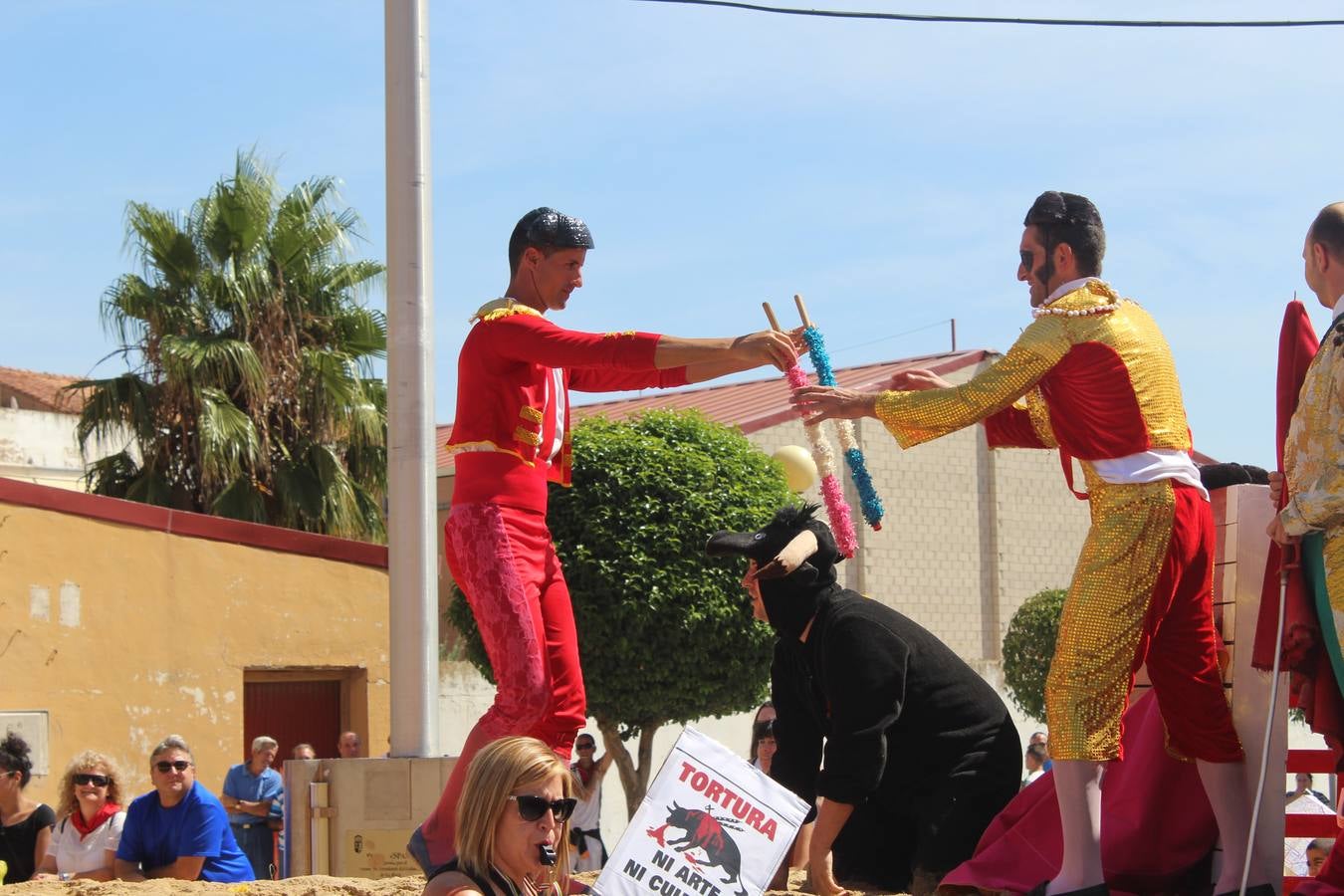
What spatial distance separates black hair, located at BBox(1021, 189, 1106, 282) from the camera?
506cm

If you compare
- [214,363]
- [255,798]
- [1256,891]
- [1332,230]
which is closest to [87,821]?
[255,798]

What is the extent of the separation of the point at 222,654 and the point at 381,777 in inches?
352

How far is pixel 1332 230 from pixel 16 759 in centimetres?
662

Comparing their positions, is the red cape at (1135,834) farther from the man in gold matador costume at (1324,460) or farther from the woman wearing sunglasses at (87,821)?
the woman wearing sunglasses at (87,821)

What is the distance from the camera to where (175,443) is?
792 inches

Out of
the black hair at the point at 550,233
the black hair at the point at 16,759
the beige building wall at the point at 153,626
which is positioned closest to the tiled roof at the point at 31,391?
the beige building wall at the point at 153,626

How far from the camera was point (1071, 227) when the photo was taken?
5.06m

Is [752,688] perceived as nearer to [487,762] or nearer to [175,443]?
[175,443]

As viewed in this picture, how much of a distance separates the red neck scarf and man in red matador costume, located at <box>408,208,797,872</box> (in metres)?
3.06

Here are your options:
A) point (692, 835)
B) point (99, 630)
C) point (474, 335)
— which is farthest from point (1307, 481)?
point (99, 630)

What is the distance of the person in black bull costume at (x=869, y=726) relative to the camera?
5.49m

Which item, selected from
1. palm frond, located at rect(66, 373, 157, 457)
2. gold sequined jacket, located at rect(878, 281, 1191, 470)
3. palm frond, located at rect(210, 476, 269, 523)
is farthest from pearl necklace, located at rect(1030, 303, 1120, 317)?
palm frond, located at rect(66, 373, 157, 457)

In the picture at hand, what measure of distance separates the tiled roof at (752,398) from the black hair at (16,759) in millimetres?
15496

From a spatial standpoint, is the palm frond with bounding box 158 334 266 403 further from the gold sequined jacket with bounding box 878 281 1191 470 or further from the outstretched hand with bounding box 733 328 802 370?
the gold sequined jacket with bounding box 878 281 1191 470
